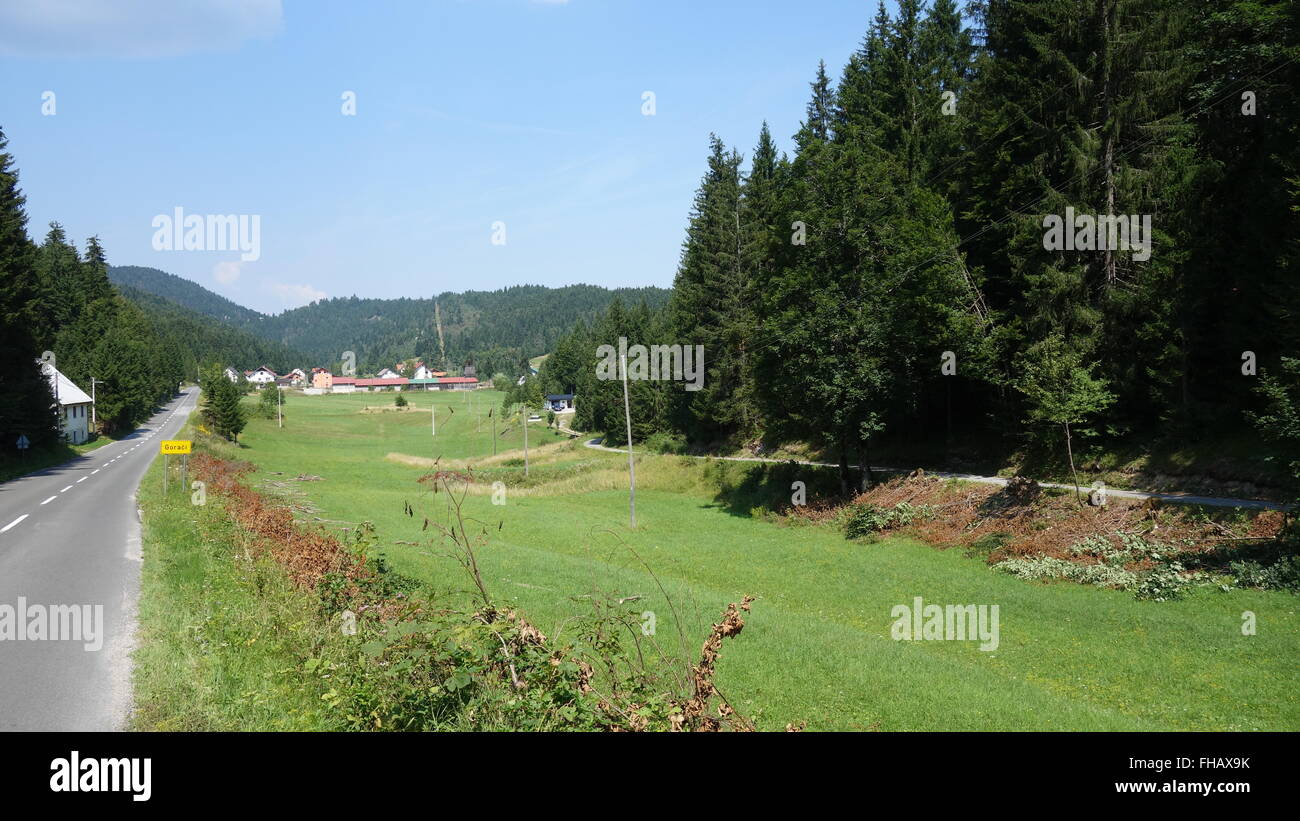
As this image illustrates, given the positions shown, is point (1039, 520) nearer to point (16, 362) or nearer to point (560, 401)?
point (16, 362)

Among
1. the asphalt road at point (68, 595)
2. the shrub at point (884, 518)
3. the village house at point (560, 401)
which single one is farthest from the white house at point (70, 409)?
the village house at point (560, 401)

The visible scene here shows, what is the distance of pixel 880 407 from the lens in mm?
32281

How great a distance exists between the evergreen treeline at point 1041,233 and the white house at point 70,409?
5626cm

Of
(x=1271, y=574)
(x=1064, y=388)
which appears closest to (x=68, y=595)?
(x=1271, y=574)

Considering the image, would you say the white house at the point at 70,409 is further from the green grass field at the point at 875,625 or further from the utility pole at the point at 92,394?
the green grass field at the point at 875,625

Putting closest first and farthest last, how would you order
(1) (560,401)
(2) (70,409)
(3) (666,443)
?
1. (2) (70,409)
2. (3) (666,443)
3. (1) (560,401)

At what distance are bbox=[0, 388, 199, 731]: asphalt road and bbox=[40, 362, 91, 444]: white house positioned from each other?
33294 mm

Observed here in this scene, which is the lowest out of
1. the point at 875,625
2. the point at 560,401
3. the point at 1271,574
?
the point at 875,625

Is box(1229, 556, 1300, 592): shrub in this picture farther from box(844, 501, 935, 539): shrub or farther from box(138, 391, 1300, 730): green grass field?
box(844, 501, 935, 539): shrub

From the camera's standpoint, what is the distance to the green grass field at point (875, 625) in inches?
408

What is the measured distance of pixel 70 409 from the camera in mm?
58969

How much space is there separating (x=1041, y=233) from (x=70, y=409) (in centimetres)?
7269
